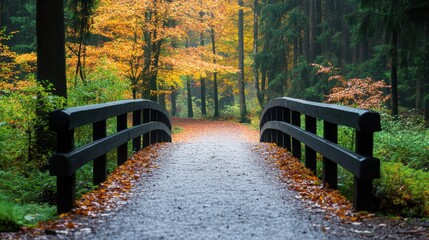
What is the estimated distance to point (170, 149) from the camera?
1130cm

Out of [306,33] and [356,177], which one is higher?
[306,33]

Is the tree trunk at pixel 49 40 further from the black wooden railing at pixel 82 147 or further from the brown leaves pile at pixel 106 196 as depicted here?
the brown leaves pile at pixel 106 196

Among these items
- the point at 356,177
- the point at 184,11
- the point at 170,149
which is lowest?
the point at 170,149

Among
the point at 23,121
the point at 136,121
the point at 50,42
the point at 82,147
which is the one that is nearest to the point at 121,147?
the point at 136,121

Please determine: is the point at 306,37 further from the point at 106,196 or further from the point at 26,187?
the point at 106,196

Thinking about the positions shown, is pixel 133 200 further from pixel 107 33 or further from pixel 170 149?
pixel 107 33

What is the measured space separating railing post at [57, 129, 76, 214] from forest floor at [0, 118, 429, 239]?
137 millimetres

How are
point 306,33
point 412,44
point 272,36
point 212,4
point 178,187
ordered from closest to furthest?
point 178,187, point 412,44, point 212,4, point 306,33, point 272,36

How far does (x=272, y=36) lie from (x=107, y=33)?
45.7 feet

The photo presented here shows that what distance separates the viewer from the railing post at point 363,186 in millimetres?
5195

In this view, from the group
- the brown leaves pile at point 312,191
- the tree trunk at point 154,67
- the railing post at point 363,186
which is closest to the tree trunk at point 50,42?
the brown leaves pile at point 312,191

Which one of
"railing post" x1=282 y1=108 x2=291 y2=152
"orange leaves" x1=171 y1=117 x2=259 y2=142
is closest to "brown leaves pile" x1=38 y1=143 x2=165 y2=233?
"railing post" x1=282 y1=108 x2=291 y2=152

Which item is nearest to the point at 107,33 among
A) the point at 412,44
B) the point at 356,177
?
the point at 412,44

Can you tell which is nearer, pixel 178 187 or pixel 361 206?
pixel 361 206
